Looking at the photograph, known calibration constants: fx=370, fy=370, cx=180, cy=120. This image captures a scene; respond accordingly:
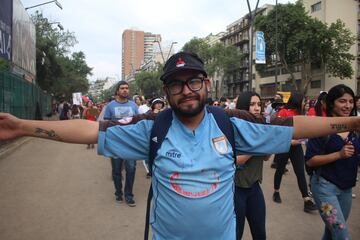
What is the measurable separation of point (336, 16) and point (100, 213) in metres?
48.0

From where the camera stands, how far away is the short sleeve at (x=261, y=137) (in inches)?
80.5

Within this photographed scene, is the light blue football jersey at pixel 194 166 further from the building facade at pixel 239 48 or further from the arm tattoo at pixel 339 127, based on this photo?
the building facade at pixel 239 48

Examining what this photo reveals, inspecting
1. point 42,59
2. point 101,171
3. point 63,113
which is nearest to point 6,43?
point 63,113

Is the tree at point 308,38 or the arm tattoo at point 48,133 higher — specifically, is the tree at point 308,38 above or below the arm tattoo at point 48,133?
above

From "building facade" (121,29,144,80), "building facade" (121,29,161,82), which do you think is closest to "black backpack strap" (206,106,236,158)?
"building facade" (121,29,161,82)

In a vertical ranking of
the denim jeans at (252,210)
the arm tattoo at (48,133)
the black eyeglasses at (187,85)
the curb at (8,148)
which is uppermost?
the black eyeglasses at (187,85)

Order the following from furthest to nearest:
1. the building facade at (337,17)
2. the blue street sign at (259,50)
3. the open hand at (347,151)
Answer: the building facade at (337,17) → the blue street sign at (259,50) → the open hand at (347,151)

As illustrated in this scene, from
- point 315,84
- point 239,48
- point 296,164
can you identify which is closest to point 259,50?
point 296,164

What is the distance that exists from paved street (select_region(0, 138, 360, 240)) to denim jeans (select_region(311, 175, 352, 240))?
4.82ft

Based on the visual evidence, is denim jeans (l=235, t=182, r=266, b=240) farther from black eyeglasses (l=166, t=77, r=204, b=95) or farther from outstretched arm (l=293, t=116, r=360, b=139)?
black eyeglasses (l=166, t=77, r=204, b=95)

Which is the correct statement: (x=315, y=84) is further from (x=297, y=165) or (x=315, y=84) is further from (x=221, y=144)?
(x=221, y=144)

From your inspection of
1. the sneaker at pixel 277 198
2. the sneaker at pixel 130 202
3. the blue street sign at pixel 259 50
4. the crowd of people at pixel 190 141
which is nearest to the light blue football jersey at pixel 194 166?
the crowd of people at pixel 190 141

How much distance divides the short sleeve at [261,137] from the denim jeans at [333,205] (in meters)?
1.27

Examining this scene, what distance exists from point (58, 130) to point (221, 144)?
0.87m
